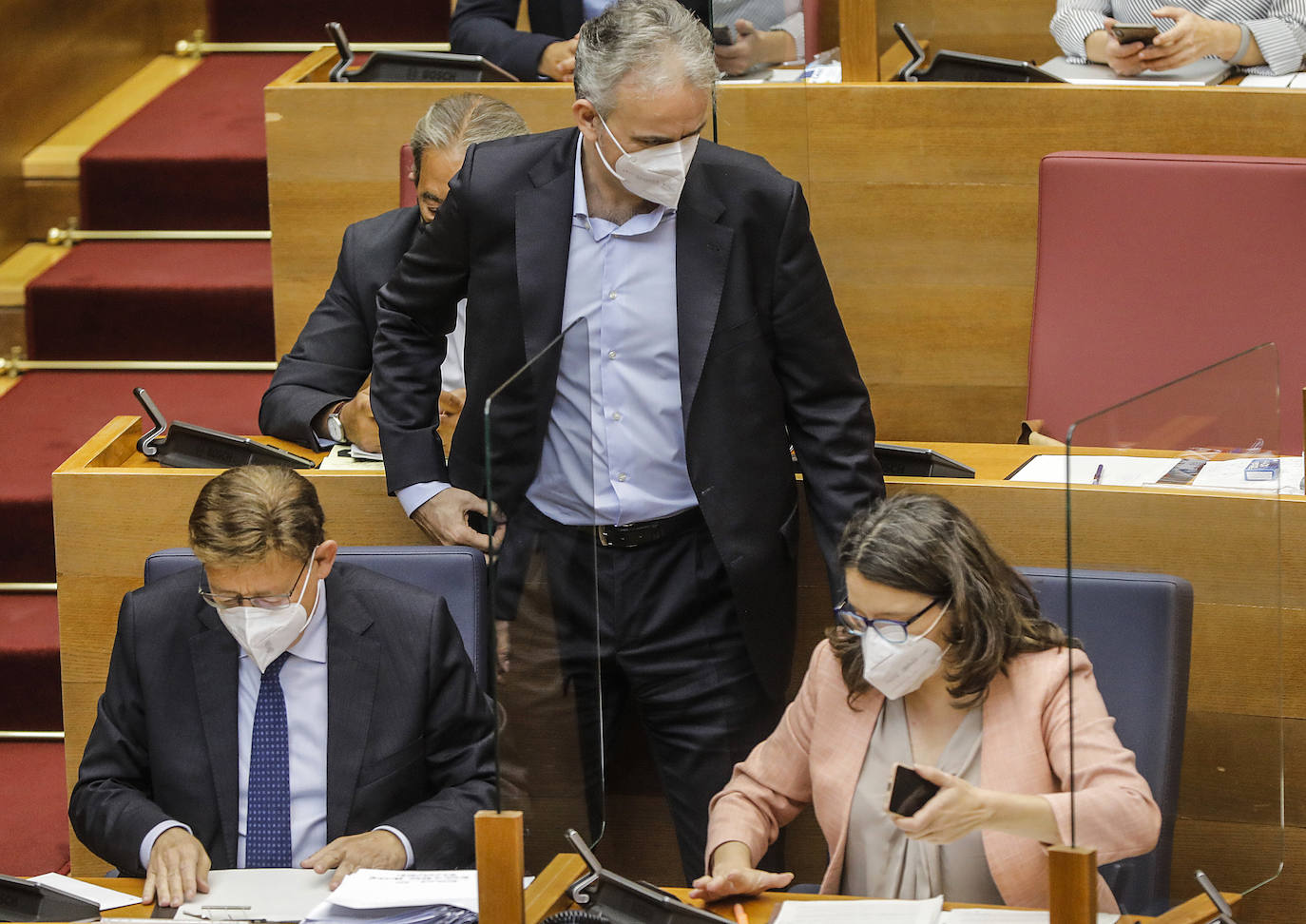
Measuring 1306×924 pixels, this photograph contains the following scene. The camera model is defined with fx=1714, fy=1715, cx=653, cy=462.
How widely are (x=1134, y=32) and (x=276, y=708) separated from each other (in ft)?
6.62

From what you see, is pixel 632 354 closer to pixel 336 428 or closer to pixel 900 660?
pixel 900 660

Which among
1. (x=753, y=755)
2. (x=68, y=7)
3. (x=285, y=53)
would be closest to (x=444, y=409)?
(x=753, y=755)

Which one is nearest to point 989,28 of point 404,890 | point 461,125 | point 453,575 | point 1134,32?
point 1134,32

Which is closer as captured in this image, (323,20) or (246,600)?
(246,600)

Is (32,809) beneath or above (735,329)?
beneath

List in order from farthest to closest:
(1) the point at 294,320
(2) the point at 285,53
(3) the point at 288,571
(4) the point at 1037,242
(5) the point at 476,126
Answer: (2) the point at 285,53, (1) the point at 294,320, (4) the point at 1037,242, (5) the point at 476,126, (3) the point at 288,571

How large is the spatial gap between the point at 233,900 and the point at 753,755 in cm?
56

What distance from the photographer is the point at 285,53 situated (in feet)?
15.4

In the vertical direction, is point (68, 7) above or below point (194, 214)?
above

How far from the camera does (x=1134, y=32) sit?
10.2 feet

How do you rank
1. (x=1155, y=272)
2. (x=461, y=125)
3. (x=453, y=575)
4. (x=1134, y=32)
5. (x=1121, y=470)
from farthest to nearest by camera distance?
(x=1134, y=32)
(x=1155, y=272)
(x=461, y=125)
(x=453, y=575)
(x=1121, y=470)

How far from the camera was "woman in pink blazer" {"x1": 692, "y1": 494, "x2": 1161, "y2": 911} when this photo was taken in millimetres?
1516

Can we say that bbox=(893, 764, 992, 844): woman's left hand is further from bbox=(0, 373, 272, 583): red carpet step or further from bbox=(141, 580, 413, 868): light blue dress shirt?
bbox=(0, 373, 272, 583): red carpet step

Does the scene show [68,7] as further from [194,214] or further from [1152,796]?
[1152,796]
